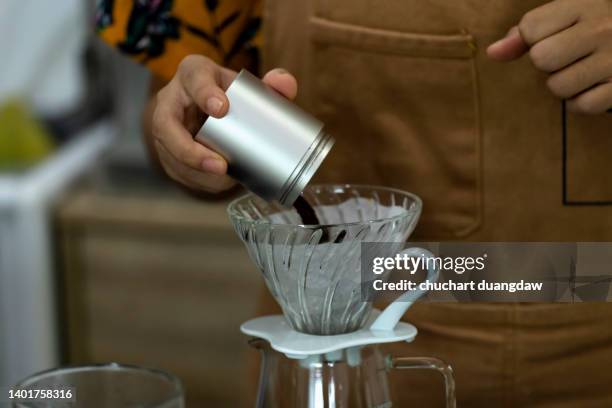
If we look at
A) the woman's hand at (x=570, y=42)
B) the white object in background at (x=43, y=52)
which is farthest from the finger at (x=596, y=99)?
the white object in background at (x=43, y=52)

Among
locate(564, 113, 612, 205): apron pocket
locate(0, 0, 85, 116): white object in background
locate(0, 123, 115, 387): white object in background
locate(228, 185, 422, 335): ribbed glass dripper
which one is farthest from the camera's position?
locate(0, 0, 85, 116): white object in background

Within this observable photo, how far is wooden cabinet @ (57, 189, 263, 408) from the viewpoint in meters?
1.44

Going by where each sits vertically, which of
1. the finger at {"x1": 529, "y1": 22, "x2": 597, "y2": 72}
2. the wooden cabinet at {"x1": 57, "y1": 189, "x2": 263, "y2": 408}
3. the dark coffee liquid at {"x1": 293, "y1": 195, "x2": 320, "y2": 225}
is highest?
the finger at {"x1": 529, "y1": 22, "x2": 597, "y2": 72}

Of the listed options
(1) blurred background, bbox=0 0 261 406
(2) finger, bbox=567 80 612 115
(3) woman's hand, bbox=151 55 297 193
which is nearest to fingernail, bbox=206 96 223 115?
(3) woman's hand, bbox=151 55 297 193

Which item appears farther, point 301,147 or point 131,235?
point 131,235

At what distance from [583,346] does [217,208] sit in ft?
2.80

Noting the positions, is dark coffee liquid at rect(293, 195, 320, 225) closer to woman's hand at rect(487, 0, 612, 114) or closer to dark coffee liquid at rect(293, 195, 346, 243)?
dark coffee liquid at rect(293, 195, 346, 243)

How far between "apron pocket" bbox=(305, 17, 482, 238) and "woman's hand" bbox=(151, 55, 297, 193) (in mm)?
145

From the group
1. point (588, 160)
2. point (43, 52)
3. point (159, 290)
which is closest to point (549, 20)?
point (588, 160)

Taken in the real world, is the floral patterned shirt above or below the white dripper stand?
above

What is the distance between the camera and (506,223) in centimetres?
68

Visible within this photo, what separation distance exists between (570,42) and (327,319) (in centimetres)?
22

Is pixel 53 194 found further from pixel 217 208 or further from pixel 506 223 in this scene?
pixel 506 223

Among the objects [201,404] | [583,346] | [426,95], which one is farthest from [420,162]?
[201,404]
